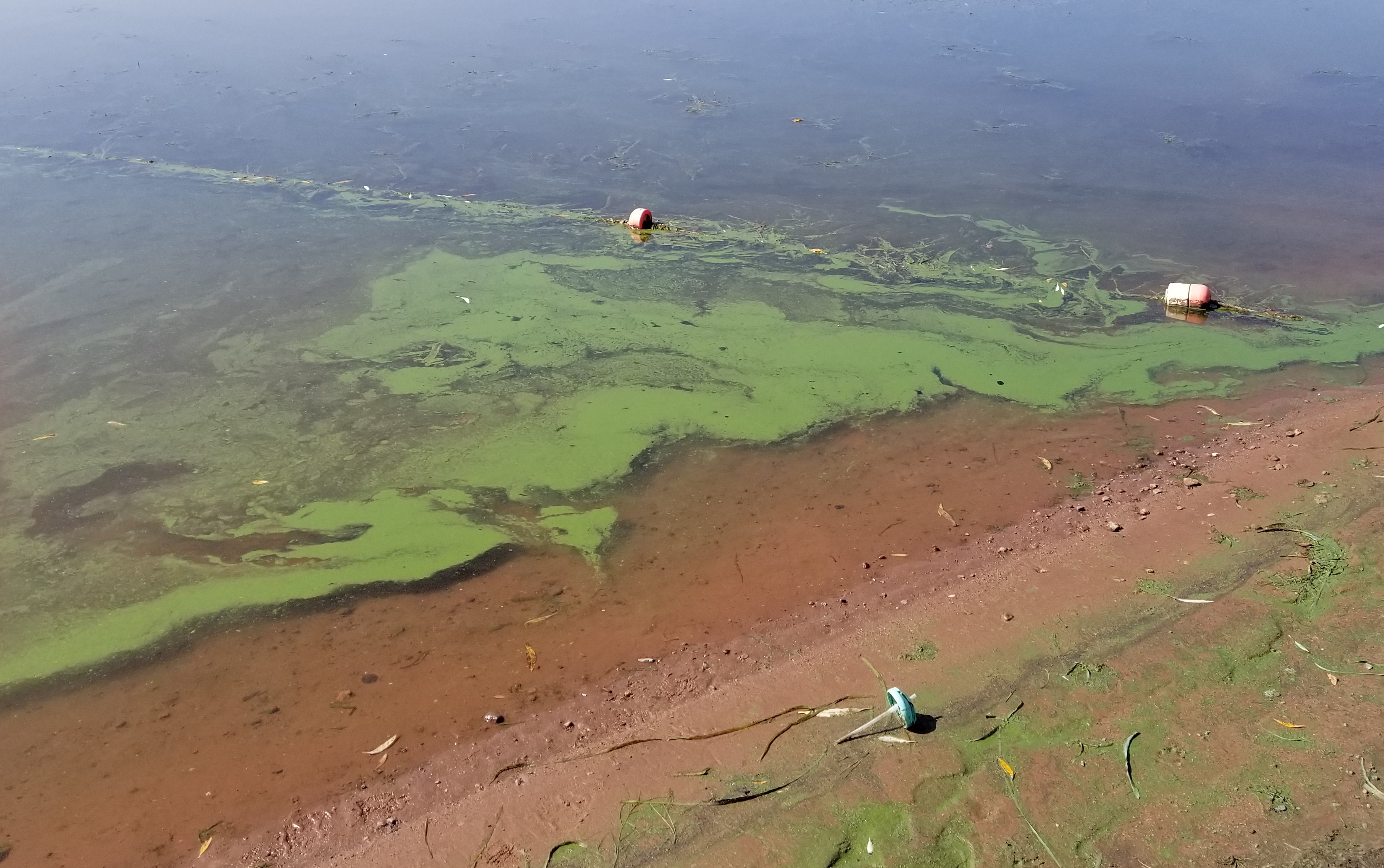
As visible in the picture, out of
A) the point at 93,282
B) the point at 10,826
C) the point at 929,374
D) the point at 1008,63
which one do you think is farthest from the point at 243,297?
the point at 1008,63

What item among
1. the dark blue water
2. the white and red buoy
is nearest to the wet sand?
the white and red buoy

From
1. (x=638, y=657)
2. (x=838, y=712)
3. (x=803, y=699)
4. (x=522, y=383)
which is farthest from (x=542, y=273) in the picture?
(x=838, y=712)

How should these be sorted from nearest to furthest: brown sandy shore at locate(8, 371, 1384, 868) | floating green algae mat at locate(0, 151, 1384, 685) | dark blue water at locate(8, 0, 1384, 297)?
brown sandy shore at locate(8, 371, 1384, 868), floating green algae mat at locate(0, 151, 1384, 685), dark blue water at locate(8, 0, 1384, 297)

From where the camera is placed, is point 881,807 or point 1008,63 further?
point 1008,63

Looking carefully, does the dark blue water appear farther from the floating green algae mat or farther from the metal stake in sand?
the metal stake in sand

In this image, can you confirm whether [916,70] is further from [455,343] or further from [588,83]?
[455,343]

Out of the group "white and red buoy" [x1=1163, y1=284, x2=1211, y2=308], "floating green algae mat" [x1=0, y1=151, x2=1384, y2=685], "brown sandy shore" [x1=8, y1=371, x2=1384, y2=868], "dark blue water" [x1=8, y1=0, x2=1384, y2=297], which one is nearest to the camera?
"brown sandy shore" [x1=8, y1=371, x2=1384, y2=868]

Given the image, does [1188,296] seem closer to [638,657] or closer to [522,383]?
[522,383]

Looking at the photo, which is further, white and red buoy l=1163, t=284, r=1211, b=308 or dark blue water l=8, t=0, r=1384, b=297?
dark blue water l=8, t=0, r=1384, b=297
